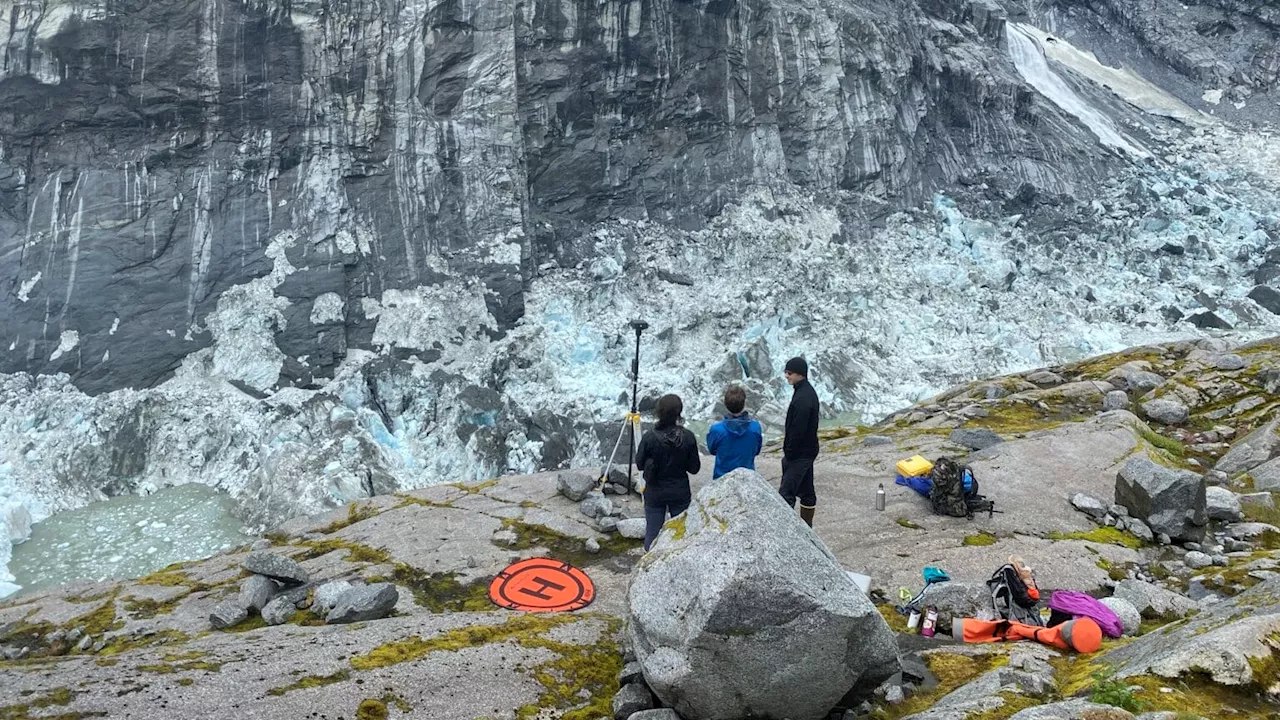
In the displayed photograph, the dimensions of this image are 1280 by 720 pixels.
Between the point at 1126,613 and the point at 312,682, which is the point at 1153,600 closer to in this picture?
the point at 1126,613

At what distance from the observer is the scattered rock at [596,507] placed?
933cm

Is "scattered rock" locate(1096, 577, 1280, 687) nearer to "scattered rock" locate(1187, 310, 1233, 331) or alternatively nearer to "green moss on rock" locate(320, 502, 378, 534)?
"green moss on rock" locate(320, 502, 378, 534)

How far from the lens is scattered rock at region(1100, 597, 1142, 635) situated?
5605 mm

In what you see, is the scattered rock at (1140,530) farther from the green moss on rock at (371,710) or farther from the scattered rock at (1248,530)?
the green moss on rock at (371,710)

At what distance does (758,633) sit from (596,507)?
5.24m

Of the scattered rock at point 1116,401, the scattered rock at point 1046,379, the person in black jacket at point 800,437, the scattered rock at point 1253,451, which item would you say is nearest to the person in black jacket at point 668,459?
the person in black jacket at point 800,437

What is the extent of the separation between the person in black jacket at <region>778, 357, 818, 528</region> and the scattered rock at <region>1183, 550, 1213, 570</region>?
3.69m

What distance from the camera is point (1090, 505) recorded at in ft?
29.3

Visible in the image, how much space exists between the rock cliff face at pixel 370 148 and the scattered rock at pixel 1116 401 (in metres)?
18.6

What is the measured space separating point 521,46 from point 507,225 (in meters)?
6.94

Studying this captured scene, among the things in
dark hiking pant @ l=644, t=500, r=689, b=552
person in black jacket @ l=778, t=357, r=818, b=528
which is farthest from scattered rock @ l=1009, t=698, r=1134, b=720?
person in black jacket @ l=778, t=357, r=818, b=528

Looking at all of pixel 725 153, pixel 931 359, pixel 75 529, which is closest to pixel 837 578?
pixel 75 529

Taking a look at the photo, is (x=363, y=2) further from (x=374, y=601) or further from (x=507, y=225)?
(x=374, y=601)

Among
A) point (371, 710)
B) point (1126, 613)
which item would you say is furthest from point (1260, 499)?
point (371, 710)
